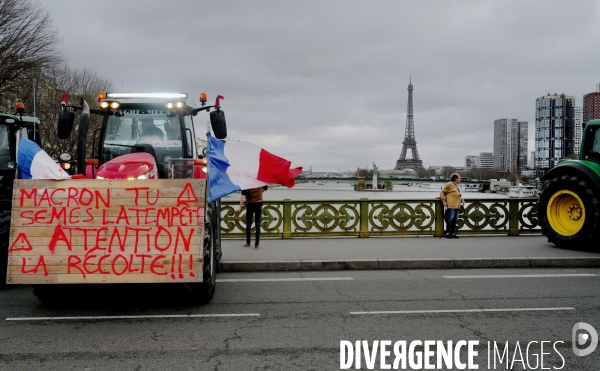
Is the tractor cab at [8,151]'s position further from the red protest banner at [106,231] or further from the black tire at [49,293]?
the red protest banner at [106,231]

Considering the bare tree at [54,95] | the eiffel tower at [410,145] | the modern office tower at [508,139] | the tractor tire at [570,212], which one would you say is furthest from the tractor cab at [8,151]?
the modern office tower at [508,139]

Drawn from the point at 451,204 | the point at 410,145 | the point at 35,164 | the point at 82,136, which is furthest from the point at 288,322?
the point at 410,145

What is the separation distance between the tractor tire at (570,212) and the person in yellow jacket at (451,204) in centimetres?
202

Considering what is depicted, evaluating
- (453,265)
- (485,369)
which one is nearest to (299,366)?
(485,369)

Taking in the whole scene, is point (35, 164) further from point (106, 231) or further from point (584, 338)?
point (584, 338)

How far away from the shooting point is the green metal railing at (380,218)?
14.2 m

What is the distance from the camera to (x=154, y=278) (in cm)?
661

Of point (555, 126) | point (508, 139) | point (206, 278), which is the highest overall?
point (508, 139)

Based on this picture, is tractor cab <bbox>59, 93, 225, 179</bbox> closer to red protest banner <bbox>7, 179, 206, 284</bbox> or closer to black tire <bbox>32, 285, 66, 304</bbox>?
red protest banner <bbox>7, 179, 206, 284</bbox>

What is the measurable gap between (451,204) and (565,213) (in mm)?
2703

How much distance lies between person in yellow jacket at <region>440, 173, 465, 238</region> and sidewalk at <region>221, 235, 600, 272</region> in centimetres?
69

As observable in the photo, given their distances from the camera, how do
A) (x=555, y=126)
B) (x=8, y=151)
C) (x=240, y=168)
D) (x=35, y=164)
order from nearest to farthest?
(x=35, y=164) < (x=240, y=168) < (x=8, y=151) < (x=555, y=126)

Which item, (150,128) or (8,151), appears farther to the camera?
(8,151)

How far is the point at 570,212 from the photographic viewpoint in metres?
12.6
